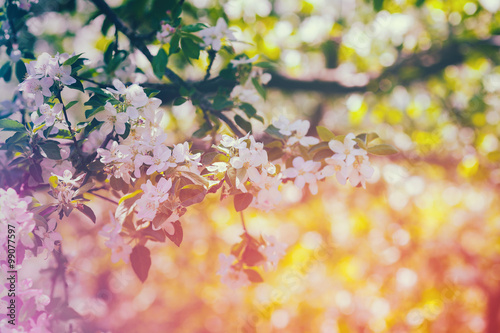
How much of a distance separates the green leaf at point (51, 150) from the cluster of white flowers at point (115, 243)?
7.2 inches

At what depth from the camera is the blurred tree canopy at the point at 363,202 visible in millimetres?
2430

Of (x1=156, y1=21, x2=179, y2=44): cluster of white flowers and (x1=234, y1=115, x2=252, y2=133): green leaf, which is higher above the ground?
(x1=156, y1=21, x2=179, y2=44): cluster of white flowers

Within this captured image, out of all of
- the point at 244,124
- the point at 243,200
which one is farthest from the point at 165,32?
the point at 243,200

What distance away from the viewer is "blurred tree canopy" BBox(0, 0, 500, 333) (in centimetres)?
243

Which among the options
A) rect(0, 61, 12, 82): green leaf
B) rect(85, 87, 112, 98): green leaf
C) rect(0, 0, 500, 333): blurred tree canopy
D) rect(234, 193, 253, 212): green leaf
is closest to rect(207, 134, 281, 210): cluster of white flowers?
rect(234, 193, 253, 212): green leaf

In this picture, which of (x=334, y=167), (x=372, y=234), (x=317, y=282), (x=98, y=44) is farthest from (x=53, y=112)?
(x=372, y=234)

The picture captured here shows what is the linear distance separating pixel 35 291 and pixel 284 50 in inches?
96.5

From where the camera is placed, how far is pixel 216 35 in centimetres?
103

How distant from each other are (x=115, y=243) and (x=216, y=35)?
651mm

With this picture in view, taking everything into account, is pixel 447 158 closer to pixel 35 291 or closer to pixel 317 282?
pixel 317 282

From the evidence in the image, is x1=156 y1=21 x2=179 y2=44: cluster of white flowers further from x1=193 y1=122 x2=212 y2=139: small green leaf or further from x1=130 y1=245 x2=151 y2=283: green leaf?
x1=130 y1=245 x2=151 y2=283: green leaf

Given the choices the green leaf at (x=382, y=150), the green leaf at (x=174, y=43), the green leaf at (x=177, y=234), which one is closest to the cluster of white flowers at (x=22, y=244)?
the green leaf at (x=177, y=234)

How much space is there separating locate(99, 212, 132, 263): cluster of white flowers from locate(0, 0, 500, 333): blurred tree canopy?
1127 millimetres

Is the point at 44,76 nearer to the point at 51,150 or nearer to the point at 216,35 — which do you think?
the point at 51,150
